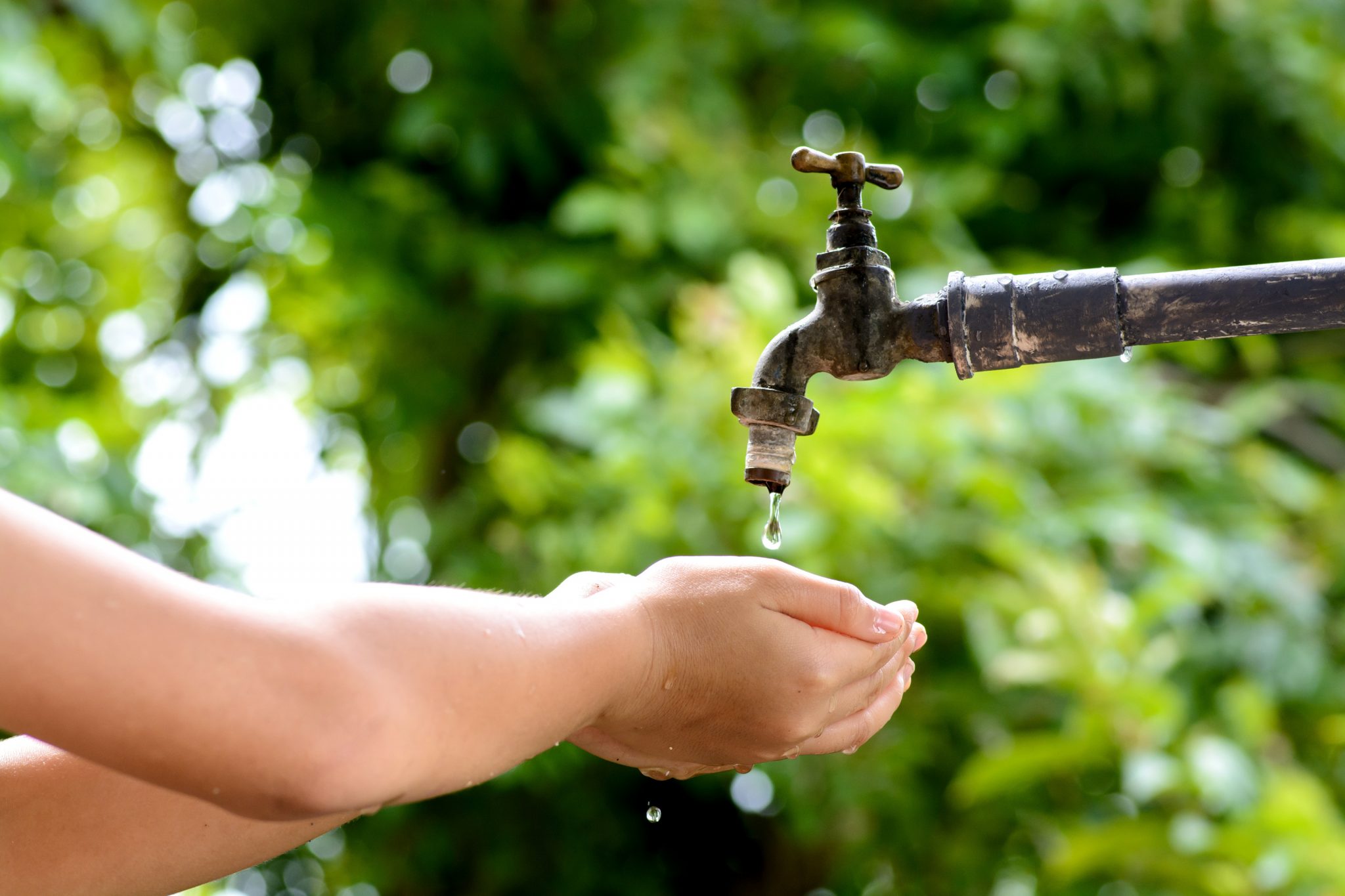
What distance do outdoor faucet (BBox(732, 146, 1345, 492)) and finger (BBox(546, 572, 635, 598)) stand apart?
0.11 meters

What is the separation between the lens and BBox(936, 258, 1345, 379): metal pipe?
A: 0.66 meters

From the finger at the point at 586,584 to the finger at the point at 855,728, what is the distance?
0.15 m

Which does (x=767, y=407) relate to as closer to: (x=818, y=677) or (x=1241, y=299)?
(x=818, y=677)

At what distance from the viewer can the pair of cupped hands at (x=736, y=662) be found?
0.70 metres

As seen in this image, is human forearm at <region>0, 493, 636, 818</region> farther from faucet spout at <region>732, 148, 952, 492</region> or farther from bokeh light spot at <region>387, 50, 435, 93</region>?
bokeh light spot at <region>387, 50, 435, 93</region>

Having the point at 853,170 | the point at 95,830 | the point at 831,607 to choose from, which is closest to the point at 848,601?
the point at 831,607

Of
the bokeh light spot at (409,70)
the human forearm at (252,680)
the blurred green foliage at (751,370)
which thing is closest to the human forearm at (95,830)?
the human forearm at (252,680)

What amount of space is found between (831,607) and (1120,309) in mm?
232

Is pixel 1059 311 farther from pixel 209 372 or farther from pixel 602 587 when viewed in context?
pixel 209 372

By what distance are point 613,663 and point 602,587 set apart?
12 cm

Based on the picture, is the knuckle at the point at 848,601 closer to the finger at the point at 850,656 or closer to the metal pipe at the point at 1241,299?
the finger at the point at 850,656

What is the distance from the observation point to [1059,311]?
69 cm

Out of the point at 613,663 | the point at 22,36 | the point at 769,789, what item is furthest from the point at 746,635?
the point at 22,36

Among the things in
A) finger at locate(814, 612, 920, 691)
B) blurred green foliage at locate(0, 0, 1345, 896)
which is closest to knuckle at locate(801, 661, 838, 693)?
finger at locate(814, 612, 920, 691)
